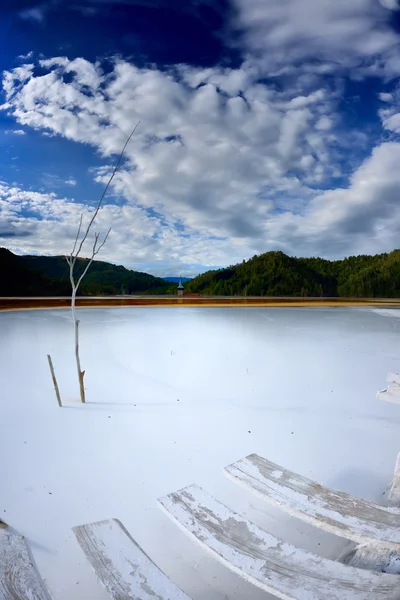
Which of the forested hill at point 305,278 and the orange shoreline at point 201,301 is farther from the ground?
the forested hill at point 305,278

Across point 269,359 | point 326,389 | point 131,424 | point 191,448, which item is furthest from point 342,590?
point 269,359

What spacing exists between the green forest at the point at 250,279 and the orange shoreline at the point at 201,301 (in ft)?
1.09

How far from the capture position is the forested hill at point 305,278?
15594 millimetres

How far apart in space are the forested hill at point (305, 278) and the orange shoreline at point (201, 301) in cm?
38

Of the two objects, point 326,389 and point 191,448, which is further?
point 326,389

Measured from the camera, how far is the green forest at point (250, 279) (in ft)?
43.8

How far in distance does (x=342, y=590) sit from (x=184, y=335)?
5651 mm

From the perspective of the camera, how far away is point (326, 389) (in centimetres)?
346

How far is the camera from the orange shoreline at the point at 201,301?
12680 millimetres

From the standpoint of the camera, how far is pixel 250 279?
55.4 ft

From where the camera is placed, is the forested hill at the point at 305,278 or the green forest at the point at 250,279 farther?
the forested hill at the point at 305,278

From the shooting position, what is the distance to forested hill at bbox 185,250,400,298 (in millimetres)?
15594

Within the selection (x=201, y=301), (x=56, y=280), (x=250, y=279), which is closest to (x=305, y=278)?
(x=250, y=279)

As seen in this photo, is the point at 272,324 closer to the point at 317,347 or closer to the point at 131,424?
the point at 317,347
